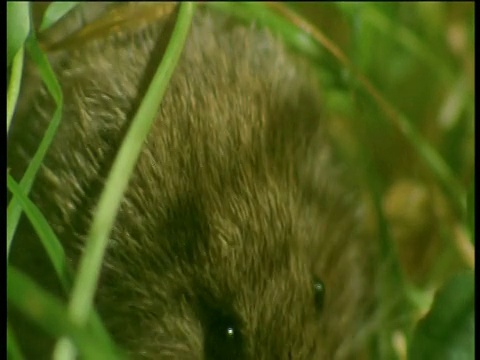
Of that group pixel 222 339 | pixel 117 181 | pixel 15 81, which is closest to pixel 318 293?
pixel 222 339

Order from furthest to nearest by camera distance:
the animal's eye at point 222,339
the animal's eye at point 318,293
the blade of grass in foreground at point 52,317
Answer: the animal's eye at point 318,293, the animal's eye at point 222,339, the blade of grass in foreground at point 52,317

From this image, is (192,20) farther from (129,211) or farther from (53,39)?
(129,211)

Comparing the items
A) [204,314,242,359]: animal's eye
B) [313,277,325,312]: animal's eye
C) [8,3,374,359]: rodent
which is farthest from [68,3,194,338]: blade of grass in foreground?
[313,277,325,312]: animal's eye

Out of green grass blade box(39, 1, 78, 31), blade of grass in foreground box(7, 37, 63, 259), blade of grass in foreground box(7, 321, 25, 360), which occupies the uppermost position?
green grass blade box(39, 1, 78, 31)

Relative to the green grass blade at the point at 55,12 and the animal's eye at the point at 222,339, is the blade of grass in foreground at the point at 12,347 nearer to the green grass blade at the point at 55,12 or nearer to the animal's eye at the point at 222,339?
the animal's eye at the point at 222,339

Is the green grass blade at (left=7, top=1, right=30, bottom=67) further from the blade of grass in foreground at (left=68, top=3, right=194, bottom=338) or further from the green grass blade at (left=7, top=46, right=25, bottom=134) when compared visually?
the blade of grass in foreground at (left=68, top=3, right=194, bottom=338)

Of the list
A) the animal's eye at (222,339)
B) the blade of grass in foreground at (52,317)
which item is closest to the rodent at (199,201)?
the animal's eye at (222,339)

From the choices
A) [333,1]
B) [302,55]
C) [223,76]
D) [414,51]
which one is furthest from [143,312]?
[414,51]
